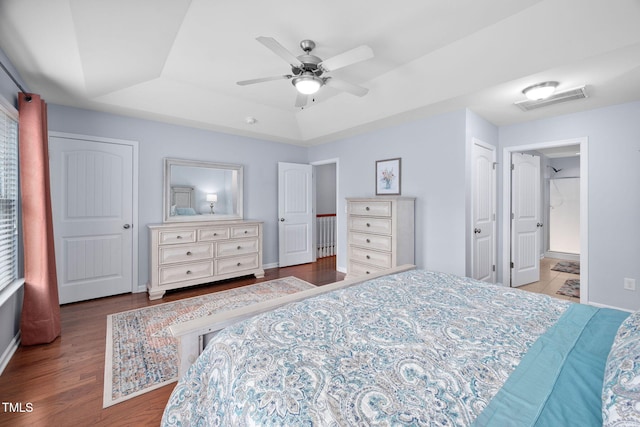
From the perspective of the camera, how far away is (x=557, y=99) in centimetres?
286

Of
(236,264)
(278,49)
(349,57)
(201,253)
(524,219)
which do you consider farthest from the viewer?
(236,264)

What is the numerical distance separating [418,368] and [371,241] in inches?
109

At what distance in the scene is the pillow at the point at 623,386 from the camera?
61cm

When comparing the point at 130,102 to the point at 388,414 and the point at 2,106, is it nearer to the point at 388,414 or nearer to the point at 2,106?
the point at 2,106

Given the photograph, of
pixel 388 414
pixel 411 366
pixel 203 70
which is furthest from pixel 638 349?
pixel 203 70

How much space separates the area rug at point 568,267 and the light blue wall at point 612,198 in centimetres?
204

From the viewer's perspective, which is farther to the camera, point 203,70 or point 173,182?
point 173,182

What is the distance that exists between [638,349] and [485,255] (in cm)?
320

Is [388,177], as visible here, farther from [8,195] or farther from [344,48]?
[8,195]

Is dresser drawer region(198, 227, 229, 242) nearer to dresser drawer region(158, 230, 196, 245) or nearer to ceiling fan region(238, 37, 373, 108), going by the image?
dresser drawer region(158, 230, 196, 245)

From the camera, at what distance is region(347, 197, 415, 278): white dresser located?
3.40 metres

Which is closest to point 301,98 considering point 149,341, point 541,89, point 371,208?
point 371,208

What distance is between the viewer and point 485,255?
144 inches

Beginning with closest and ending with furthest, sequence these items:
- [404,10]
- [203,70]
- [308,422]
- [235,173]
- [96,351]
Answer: [308,422]
[404,10]
[96,351]
[203,70]
[235,173]
